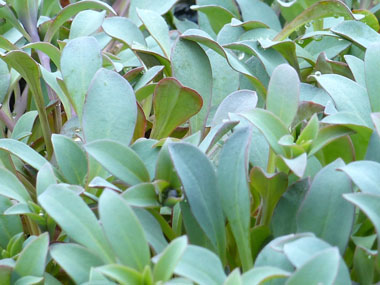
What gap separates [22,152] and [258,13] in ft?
2.01

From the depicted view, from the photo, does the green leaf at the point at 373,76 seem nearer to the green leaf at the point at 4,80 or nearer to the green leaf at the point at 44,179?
the green leaf at the point at 44,179

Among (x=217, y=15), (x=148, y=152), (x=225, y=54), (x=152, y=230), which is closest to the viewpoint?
(x=152, y=230)

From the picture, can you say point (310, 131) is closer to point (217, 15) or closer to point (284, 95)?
point (284, 95)

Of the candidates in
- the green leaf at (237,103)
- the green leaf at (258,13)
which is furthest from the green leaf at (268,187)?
the green leaf at (258,13)

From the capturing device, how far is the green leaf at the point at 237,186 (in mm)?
562

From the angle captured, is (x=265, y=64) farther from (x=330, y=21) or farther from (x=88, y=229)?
(x=88, y=229)

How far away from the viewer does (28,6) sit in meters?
0.93

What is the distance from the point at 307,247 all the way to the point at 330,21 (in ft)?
2.14

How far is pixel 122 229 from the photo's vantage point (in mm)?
490


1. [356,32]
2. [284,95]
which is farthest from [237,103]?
[356,32]

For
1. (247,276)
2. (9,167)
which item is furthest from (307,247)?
(9,167)

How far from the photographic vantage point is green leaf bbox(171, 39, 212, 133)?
2.55 ft

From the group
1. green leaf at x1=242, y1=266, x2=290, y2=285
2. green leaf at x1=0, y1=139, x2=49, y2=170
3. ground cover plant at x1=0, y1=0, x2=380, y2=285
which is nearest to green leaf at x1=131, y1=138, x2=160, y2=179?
ground cover plant at x1=0, y1=0, x2=380, y2=285

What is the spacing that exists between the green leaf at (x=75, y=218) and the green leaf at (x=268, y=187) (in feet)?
0.54
